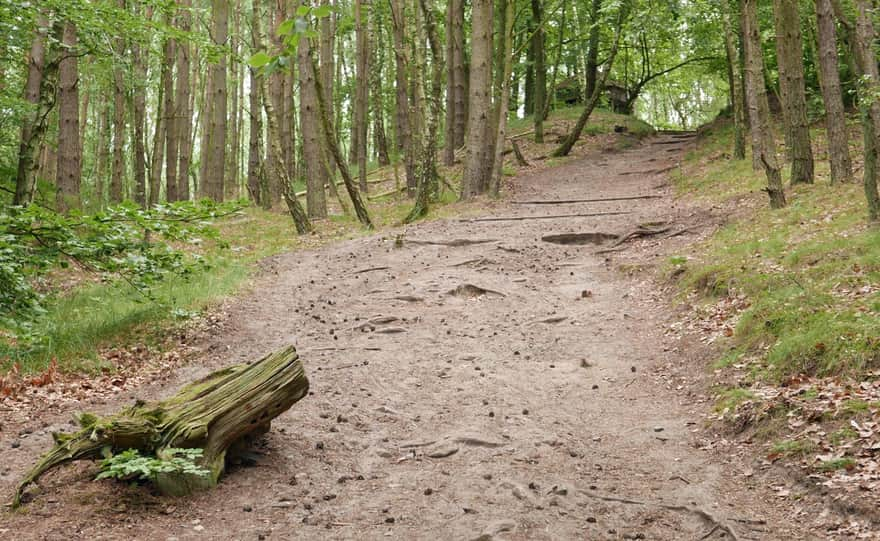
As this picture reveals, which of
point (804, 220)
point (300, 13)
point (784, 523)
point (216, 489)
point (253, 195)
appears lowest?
point (784, 523)

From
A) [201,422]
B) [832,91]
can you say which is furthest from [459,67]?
[201,422]

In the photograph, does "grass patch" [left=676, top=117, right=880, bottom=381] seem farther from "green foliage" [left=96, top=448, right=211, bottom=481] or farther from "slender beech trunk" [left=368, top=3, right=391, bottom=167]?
"slender beech trunk" [left=368, top=3, right=391, bottom=167]

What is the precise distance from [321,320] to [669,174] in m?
15.8

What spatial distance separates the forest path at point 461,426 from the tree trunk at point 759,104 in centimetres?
334

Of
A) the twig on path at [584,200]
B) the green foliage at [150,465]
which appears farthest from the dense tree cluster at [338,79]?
the green foliage at [150,465]

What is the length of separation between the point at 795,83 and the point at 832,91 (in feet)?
6.88

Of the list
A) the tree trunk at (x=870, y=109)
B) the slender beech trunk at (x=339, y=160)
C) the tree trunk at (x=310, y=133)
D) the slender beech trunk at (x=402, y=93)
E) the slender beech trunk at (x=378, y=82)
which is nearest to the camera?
the tree trunk at (x=870, y=109)

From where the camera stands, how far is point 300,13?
2.48 meters

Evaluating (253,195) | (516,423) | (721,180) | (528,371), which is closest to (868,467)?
(516,423)

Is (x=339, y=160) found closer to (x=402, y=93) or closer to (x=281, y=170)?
(x=281, y=170)

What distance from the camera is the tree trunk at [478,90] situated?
19.2m

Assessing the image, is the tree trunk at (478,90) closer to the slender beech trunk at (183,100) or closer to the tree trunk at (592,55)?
the slender beech trunk at (183,100)

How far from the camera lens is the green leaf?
242 centimetres

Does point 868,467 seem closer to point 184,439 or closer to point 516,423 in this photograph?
point 516,423
